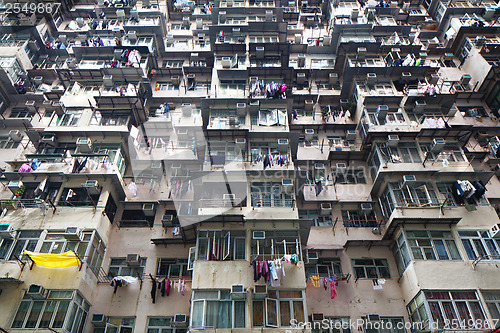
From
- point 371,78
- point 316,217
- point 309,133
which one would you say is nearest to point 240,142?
point 309,133

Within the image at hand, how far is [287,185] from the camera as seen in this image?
24.8 meters

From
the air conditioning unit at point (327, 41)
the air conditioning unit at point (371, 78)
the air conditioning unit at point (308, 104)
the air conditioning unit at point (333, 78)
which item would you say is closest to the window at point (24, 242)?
the air conditioning unit at point (308, 104)

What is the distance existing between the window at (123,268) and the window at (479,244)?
22530 millimetres

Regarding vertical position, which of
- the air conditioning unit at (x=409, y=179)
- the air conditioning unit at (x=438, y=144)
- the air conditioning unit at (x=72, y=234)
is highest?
the air conditioning unit at (x=438, y=144)

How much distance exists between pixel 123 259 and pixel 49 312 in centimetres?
Answer: 578

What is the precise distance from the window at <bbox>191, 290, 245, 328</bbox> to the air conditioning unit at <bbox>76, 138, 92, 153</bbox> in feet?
48.6

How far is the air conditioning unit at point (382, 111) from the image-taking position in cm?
2900

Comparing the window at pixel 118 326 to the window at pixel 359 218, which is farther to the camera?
the window at pixel 359 218

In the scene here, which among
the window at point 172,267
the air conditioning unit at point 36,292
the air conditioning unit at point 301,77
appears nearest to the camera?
the air conditioning unit at point 36,292

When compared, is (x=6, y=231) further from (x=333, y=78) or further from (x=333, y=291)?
(x=333, y=78)

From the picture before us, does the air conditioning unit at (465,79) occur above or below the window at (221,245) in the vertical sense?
above

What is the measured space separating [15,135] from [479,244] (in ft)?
128

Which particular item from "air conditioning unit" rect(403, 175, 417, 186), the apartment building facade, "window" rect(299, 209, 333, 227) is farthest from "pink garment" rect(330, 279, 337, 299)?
"air conditioning unit" rect(403, 175, 417, 186)

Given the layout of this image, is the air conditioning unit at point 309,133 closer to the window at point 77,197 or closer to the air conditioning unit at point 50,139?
the window at point 77,197
